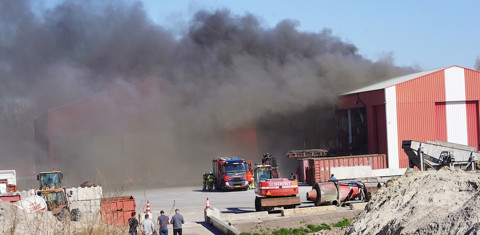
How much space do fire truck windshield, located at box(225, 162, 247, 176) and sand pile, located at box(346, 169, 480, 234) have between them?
66.0ft

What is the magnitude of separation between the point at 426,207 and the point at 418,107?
28653 mm

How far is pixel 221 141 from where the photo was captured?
4175 cm

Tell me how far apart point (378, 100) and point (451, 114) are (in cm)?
542

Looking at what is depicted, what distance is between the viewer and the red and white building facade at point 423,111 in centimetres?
3462

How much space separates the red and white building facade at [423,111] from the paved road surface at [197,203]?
23.7ft

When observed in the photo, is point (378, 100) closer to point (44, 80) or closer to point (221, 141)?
point (221, 141)

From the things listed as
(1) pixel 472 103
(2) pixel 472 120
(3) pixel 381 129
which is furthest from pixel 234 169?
(1) pixel 472 103

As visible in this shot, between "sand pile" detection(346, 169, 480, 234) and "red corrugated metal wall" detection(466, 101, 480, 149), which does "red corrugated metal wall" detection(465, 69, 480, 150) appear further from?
"sand pile" detection(346, 169, 480, 234)

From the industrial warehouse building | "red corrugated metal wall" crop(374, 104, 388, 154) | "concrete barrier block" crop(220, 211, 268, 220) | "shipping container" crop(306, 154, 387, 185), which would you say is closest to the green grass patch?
"concrete barrier block" crop(220, 211, 268, 220)

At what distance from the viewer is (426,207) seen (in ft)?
26.8

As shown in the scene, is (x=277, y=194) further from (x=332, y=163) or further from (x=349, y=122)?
(x=349, y=122)

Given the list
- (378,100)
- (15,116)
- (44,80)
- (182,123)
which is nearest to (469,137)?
(378,100)

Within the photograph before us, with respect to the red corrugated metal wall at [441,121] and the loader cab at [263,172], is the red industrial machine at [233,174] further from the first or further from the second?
the red corrugated metal wall at [441,121]

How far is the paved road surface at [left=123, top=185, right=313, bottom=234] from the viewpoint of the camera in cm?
1825
